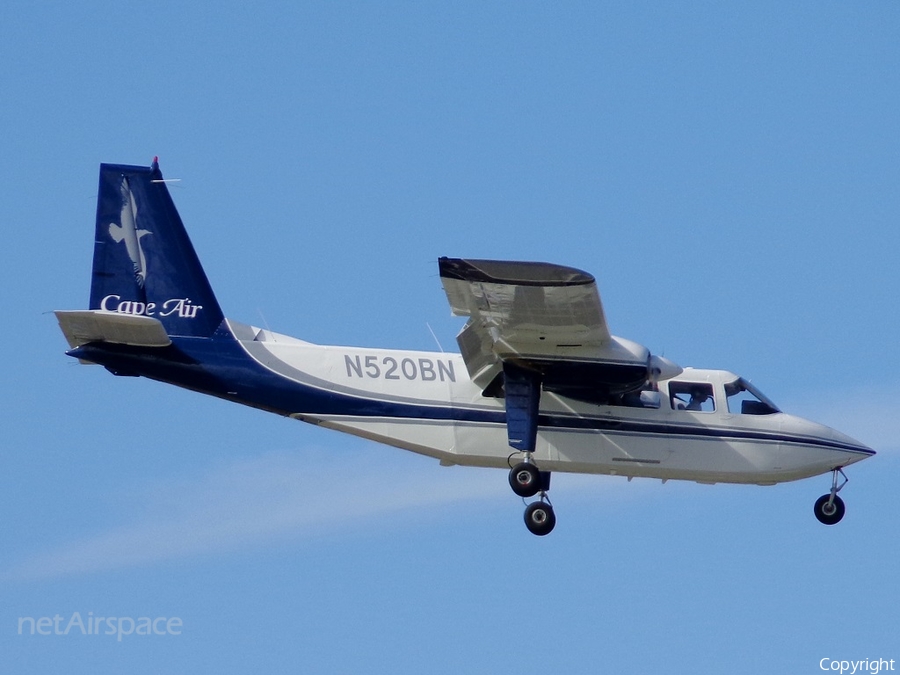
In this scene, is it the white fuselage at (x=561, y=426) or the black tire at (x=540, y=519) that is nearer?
the black tire at (x=540, y=519)

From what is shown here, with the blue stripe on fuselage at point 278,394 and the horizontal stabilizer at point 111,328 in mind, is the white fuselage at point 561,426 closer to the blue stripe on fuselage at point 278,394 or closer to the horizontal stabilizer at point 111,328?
the blue stripe on fuselage at point 278,394

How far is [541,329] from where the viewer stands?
24.9m

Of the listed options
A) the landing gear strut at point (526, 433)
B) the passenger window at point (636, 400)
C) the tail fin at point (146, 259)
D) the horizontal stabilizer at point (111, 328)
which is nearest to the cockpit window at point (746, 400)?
the passenger window at point (636, 400)

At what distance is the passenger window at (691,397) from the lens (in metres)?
26.9

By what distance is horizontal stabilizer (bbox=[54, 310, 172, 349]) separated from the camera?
25.5 metres

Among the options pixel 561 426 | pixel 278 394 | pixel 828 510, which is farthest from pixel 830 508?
pixel 278 394

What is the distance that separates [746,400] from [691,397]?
104cm

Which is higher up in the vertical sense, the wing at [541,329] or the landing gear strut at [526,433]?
the wing at [541,329]

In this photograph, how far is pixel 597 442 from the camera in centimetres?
2652

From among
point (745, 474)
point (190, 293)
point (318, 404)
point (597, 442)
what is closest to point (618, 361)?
point (597, 442)

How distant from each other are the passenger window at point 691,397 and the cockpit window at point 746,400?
0.34 metres

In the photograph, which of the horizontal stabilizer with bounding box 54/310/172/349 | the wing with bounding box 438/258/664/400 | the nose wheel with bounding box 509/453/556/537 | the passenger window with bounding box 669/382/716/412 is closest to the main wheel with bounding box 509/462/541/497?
the nose wheel with bounding box 509/453/556/537

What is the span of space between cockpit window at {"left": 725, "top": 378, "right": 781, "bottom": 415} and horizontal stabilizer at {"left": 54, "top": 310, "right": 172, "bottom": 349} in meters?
10.2

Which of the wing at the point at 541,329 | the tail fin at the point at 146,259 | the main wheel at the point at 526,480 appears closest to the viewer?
the wing at the point at 541,329
